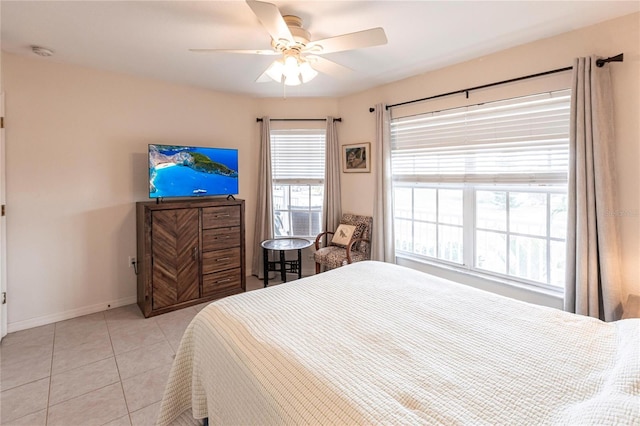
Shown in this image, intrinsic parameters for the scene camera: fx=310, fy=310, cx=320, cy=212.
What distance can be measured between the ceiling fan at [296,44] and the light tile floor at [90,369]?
2.32 meters

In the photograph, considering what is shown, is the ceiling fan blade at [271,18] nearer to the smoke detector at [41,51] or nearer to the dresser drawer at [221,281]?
the smoke detector at [41,51]

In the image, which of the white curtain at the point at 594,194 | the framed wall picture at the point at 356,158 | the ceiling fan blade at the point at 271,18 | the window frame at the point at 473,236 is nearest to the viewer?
the ceiling fan blade at the point at 271,18

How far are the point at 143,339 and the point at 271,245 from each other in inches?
64.5

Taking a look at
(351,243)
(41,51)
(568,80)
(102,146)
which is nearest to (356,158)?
(351,243)

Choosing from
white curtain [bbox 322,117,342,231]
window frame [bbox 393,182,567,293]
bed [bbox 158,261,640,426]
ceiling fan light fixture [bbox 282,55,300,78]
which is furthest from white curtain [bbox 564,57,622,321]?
white curtain [bbox 322,117,342,231]

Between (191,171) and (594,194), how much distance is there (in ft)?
12.1

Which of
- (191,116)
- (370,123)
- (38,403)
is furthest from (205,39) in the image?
(38,403)

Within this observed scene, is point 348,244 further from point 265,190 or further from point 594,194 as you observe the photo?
point 594,194

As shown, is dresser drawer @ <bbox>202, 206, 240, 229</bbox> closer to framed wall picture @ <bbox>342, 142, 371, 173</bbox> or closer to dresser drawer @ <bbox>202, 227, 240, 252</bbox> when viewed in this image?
dresser drawer @ <bbox>202, 227, 240, 252</bbox>

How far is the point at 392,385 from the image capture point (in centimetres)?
108

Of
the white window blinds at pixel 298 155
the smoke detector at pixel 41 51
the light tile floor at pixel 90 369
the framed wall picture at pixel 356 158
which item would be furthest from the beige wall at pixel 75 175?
the framed wall picture at pixel 356 158

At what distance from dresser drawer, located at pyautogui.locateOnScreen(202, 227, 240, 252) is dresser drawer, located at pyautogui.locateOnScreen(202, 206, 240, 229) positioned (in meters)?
0.06

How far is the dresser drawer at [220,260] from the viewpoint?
138 inches

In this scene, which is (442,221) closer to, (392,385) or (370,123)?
(370,123)
